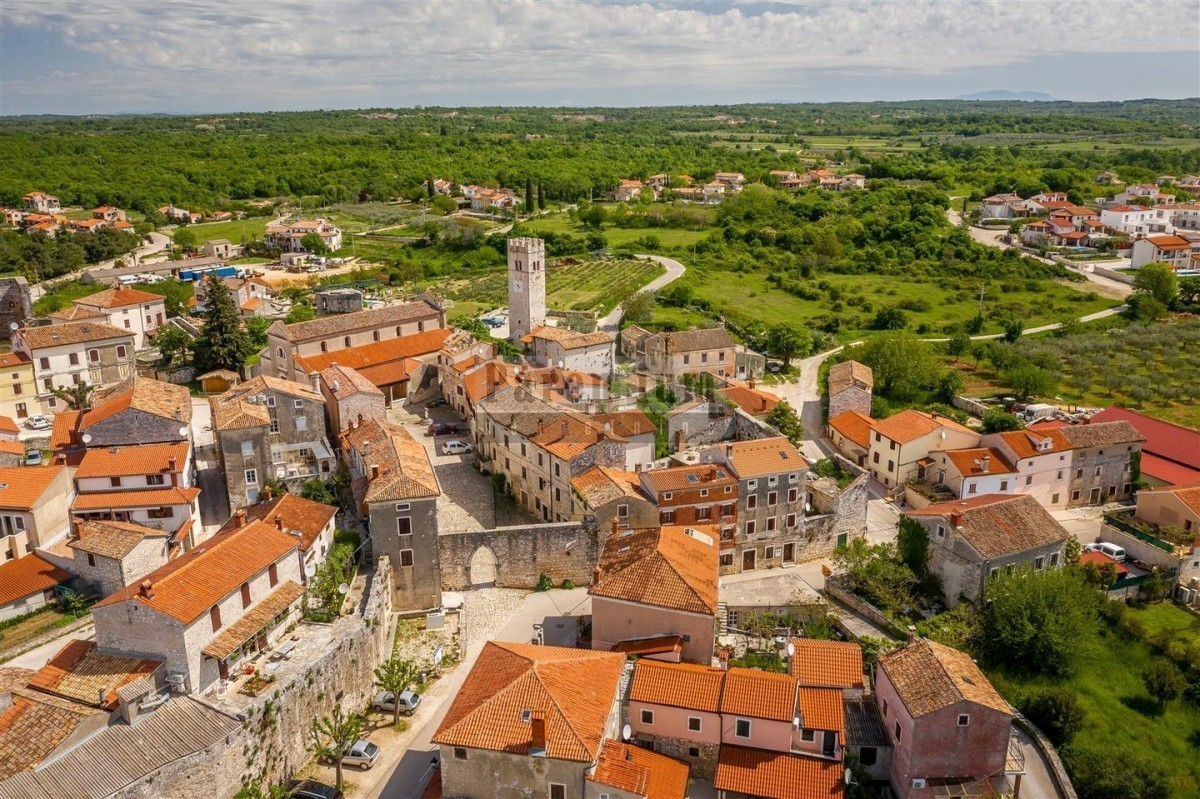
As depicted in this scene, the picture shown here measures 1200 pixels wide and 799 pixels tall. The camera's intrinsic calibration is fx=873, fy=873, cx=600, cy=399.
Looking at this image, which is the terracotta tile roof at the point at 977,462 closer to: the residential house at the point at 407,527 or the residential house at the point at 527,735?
the residential house at the point at 527,735

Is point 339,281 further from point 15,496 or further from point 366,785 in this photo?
point 366,785

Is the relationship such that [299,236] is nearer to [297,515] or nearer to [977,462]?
[297,515]

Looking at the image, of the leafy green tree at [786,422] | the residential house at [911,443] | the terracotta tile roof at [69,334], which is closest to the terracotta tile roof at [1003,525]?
the residential house at [911,443]

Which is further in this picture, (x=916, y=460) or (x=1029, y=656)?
(x=916, y=460)

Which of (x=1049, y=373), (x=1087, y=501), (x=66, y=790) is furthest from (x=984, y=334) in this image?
(x=66, y=790)

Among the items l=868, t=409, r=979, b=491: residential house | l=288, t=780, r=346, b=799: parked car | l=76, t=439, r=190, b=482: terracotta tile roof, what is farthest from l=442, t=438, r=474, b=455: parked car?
l=288, t=780, r=346, b=799: parked car

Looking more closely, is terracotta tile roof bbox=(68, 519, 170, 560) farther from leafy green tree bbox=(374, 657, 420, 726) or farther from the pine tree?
the pine tree

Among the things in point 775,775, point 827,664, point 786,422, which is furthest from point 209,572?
point 786,422
